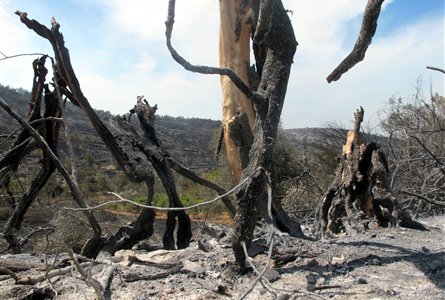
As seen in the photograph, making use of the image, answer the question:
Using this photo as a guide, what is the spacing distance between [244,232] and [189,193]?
12.0m

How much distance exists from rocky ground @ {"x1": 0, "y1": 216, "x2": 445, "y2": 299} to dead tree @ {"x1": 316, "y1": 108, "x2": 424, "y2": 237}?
647 millimetres

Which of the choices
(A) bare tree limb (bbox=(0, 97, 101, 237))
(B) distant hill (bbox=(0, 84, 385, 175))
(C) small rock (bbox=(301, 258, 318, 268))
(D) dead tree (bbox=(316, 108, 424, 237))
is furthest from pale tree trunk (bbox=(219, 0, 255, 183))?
(B) distant hill (bbox=(0, 84, 385, 175))

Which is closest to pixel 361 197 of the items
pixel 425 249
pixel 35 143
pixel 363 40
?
pixel 425 249

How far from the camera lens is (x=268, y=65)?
7.77ft

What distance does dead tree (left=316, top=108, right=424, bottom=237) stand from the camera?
11.1 feet

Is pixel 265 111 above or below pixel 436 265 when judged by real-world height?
above

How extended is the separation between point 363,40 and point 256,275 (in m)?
1.18

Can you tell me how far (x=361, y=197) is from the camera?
3.60 meters

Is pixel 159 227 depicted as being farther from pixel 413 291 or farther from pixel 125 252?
pixel 413 291

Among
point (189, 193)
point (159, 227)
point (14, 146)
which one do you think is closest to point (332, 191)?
point (14, 146)

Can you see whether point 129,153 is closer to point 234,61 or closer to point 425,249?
point 234,61

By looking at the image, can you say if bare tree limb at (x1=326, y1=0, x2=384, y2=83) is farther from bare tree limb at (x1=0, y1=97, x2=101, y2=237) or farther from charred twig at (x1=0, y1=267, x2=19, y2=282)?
charred twig at (x1=0, y1=267, x2=19, y2=282)

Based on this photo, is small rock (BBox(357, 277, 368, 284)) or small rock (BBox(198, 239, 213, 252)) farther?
small rock (BBox(198, 239, 213, 252))

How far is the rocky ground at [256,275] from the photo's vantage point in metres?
2.04
